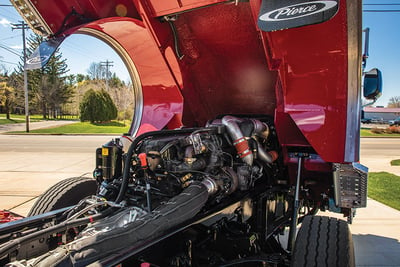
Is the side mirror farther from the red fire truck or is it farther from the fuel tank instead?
the fuel tank

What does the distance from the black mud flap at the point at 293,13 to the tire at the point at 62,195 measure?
203cm

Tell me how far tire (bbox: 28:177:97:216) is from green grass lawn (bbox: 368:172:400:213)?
4.69m

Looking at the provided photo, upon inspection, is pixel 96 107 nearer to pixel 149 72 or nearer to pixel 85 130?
pixel 85 130

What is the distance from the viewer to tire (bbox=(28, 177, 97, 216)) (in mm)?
2479

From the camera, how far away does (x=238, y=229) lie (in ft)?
7.44

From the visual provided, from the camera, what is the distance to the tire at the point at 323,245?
74.6 inches

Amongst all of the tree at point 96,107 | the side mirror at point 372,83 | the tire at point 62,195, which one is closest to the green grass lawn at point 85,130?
the tree at point 96,107

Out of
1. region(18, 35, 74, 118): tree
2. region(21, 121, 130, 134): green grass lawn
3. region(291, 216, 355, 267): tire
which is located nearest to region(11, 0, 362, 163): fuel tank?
region(291, 216, 355, 267): tire

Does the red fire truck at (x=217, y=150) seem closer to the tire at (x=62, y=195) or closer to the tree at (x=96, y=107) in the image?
the tire at (x=62, y=195)

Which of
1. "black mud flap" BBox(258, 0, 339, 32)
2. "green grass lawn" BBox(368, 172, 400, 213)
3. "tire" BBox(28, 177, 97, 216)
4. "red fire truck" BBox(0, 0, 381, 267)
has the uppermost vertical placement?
"black mud flap" BBox(258, 0, 339, 32)

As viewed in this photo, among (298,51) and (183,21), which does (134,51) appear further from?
(298,51)

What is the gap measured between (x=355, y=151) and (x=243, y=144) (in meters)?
0.78

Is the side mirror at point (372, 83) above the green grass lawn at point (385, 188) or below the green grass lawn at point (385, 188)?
above

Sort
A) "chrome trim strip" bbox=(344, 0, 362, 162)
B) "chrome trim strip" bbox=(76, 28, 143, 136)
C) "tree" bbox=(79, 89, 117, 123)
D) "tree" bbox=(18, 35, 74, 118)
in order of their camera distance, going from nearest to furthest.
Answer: "chrome trim strip" bbox=(344, 0, 362, 162) → "chrome trim strip" bbox=(76, 28, 143, 136) → "tree" bbox=(79, 89, 117, 123) → "tree" bbox=(18, 35, 74, 118)
